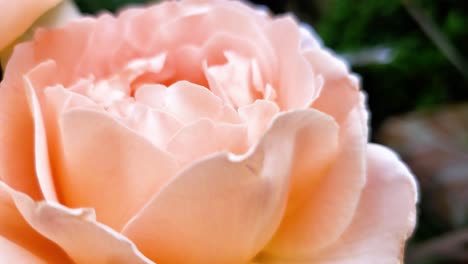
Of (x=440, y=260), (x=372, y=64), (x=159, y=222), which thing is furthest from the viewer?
(x=372, y=64)

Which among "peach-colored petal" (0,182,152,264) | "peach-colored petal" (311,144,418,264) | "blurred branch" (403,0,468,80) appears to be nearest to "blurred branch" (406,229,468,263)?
"blurred branch" (403,0,468,80)

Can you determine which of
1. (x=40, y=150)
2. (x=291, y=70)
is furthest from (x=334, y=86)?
(x=40, y=150)

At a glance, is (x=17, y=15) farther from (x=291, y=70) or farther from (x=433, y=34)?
(x=433, y=34)

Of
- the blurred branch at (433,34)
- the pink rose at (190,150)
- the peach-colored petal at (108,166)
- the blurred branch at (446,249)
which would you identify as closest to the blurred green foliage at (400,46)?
the blurred branch at (433,34)

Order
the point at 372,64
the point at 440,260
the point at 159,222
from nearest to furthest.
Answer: the point at 159,222 < the point at 440,260 < the point at 372,64

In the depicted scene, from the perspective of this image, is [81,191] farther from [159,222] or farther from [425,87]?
[425,87]

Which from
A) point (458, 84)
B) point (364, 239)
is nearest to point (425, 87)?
point (458, 84)

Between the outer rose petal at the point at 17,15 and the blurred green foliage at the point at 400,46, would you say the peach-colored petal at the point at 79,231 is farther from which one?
the blurred green foliage at the point at 400,46

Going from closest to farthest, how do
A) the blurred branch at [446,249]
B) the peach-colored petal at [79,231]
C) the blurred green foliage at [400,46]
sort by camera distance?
the peach-colored petal at [79,231] → the blurred branch at [446,249] → the blurred green foliage at [400,46]
